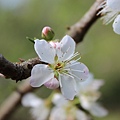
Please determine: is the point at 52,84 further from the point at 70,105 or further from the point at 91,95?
the point at 91,95

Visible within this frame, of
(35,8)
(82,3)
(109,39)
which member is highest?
(35,8)

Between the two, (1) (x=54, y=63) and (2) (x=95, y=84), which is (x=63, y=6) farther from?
(1) (x=54, y=63)

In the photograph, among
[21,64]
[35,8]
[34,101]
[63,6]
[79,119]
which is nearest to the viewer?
[21,64]

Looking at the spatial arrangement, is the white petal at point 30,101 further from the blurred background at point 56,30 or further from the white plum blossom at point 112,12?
the blurred background at point 56,30

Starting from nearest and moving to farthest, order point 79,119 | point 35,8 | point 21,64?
point 21,64, point 79,119, point 35,8

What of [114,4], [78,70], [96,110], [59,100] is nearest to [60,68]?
[78,70]

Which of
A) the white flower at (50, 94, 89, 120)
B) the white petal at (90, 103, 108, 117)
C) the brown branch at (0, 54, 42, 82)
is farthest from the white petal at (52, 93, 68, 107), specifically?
the brown branch at (0, 54, 42, 82)

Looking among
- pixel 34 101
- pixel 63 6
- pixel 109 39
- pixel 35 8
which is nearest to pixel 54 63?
pixel 34 101

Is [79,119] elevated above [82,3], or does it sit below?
below

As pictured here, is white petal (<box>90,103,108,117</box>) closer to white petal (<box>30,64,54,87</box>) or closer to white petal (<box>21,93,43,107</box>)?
white petal (<box>21,93,43,107</box>)
